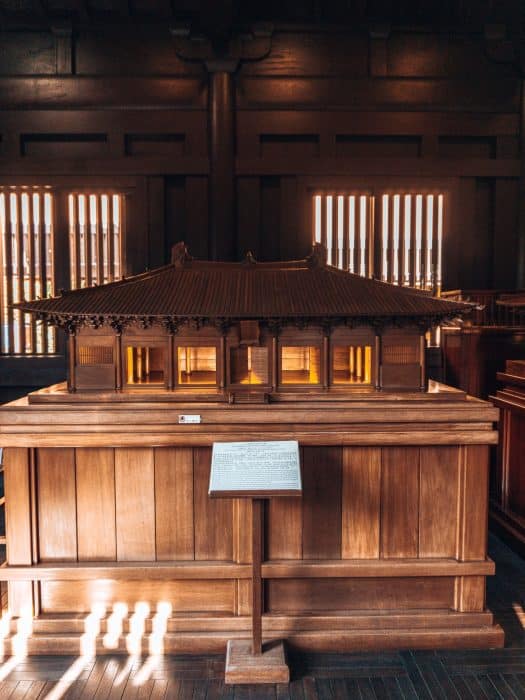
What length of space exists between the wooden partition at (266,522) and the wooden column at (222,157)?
3612 millimetres

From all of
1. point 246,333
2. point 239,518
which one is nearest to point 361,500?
point 239,518

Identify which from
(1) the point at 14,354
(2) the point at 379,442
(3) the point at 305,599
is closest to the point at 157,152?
(1) the point at 14,354

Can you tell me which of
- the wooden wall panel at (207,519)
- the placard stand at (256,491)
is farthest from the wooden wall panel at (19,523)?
the placard stand at (256,491)

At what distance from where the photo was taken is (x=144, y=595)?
9.15 feet

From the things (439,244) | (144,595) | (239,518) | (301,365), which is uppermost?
(439,244)

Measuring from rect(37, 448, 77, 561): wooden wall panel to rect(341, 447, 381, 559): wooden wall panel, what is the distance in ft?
5.36

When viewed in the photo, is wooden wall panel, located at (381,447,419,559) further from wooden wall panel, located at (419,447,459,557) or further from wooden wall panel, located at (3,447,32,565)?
wooden wall panel, located at (3,447,32,565)

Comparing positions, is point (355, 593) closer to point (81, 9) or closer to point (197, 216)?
point (197, 216)

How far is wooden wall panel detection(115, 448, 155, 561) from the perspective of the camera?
9.17 ft

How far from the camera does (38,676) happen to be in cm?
250

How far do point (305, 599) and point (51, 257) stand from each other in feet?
17.4

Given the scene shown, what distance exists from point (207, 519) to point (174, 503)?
0.22 m

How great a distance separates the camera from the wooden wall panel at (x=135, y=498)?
9.17 ft

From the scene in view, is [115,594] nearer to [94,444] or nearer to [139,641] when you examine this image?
[139,641]
